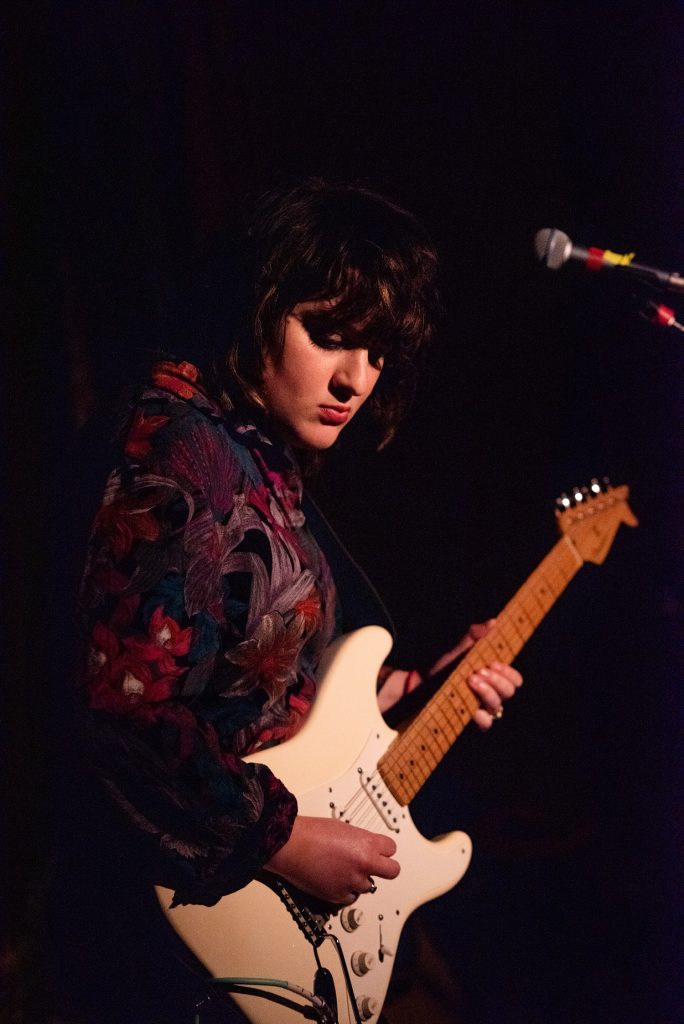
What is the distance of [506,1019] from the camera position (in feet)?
5.89

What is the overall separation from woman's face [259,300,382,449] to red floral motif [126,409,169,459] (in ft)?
0.76

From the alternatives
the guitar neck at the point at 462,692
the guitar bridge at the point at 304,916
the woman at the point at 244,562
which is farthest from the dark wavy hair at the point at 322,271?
the guitar bridge at the point at 304,916

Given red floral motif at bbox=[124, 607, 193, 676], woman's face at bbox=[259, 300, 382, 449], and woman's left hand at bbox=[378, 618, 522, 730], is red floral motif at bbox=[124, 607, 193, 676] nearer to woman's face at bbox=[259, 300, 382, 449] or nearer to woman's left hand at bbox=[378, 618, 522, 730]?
woman's face at bbox=[259, 300, 382, 449]

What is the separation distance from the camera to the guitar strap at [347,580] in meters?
1.48

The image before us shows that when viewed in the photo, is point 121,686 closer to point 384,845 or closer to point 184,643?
point 184,643

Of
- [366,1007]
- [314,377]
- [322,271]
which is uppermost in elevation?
[322,271]

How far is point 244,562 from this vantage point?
4.00 feet

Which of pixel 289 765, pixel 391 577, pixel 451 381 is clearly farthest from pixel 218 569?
pixel 451 381

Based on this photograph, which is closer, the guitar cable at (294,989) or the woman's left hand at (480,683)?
the guitar cable at (294,989)

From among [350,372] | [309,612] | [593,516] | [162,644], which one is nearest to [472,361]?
[593,516]

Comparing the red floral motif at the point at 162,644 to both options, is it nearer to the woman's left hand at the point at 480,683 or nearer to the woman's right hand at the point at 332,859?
the woman's right hand at the point at 332,859

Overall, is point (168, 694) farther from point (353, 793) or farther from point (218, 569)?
point (353, 793)

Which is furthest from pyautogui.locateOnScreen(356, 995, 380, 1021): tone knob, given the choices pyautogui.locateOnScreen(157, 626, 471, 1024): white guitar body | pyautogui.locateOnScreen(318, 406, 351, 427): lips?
pyautogui.locateOnScreen(318, 406, 351, 427): lips

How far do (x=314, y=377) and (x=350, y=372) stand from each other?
0.06 m
